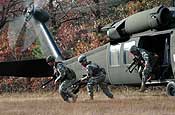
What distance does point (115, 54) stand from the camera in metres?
17.6

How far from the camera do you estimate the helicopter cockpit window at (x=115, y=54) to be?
1749 centimetres

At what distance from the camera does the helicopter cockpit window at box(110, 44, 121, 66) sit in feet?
57.4

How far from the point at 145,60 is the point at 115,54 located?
224cm

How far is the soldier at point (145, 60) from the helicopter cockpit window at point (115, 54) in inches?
64.4

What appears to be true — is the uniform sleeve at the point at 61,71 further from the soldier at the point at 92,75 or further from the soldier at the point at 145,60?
the soldier at the point at 145,60

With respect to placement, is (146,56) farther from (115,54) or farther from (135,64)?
(115,54)

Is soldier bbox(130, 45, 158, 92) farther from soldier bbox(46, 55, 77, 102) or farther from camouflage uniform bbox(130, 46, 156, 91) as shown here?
soldier bbox(46, 55, 77, 102)

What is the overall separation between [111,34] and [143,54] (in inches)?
84.5

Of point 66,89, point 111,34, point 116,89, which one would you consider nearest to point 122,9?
point 116,89

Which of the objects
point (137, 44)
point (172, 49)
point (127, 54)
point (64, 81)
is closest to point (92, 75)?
point (64, 81)

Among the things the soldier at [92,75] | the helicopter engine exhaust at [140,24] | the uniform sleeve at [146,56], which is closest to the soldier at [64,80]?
the soldier at [92,75]

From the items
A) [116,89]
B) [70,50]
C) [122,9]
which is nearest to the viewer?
[116,89]

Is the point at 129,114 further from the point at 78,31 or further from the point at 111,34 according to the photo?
the point at 78,31

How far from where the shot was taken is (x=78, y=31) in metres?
38.2
